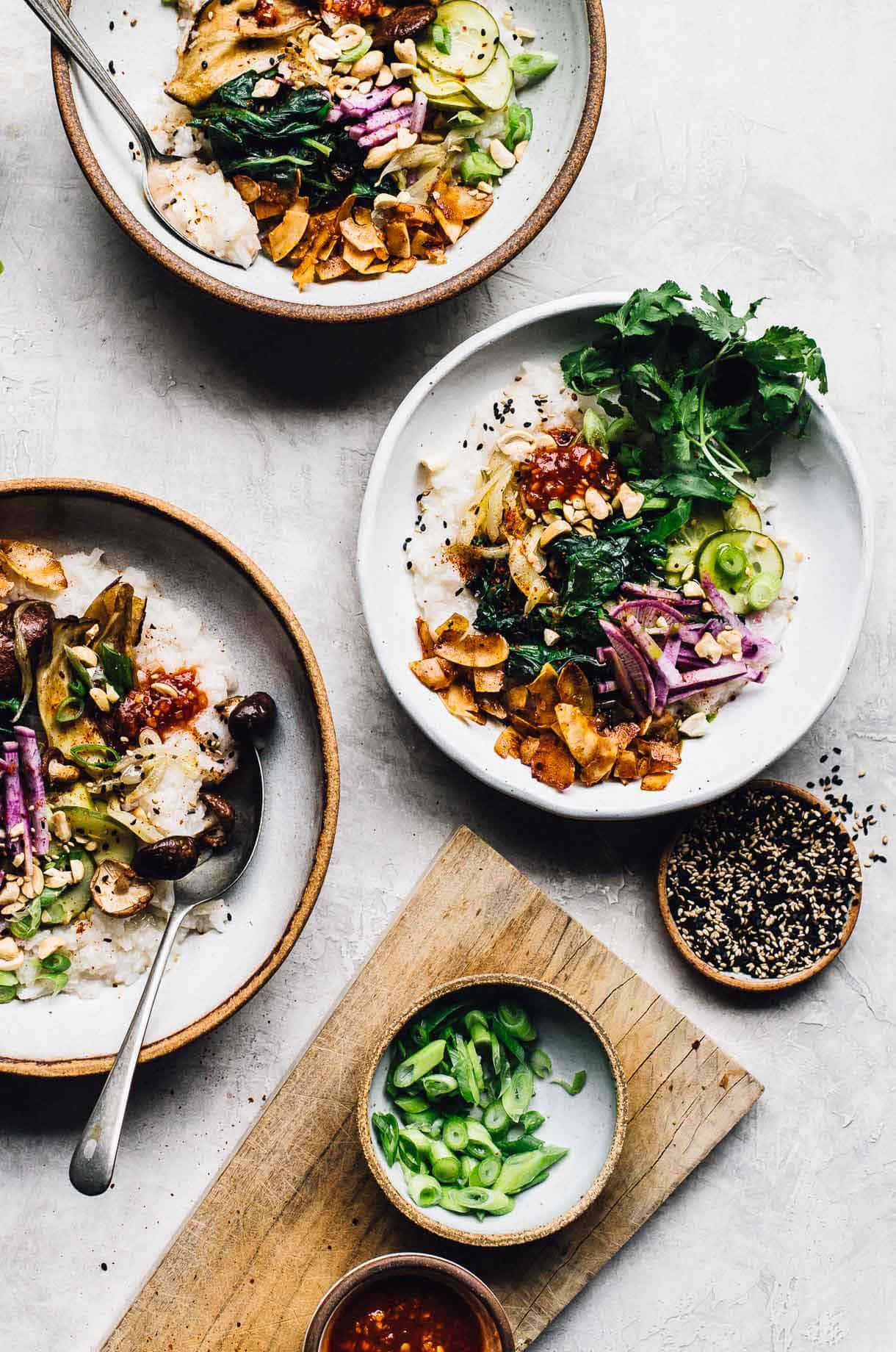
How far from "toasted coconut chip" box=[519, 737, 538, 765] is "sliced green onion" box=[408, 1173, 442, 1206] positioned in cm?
107

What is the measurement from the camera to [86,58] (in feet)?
8.08

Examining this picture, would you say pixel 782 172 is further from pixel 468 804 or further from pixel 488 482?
pixel 468 804

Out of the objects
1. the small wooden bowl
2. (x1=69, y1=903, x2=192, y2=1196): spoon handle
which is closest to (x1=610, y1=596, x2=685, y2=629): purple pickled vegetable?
the small wooden bowl

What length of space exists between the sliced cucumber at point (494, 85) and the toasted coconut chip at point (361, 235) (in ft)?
1.35

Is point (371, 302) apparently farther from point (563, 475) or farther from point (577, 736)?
point (577, 736)

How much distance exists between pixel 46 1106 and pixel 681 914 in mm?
1785

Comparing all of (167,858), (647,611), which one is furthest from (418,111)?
(167,858)

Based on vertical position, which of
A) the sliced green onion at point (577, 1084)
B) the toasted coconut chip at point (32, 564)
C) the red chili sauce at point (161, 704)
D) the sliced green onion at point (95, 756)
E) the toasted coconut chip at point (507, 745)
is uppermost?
the toasted coconut chip at point (507, 745)

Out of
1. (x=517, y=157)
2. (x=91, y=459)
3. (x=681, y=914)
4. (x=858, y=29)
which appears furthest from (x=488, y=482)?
(x=858, y=29)

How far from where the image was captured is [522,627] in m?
2.67

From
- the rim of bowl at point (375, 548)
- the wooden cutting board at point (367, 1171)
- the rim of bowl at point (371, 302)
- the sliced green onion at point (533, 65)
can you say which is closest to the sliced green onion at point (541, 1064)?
the wooden cutting board at point (367, 1171)

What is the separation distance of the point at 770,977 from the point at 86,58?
2886mm

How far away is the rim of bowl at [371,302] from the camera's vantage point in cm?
246

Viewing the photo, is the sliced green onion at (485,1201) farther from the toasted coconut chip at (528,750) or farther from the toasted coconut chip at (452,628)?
the toasted coconut chip at (452,628)
